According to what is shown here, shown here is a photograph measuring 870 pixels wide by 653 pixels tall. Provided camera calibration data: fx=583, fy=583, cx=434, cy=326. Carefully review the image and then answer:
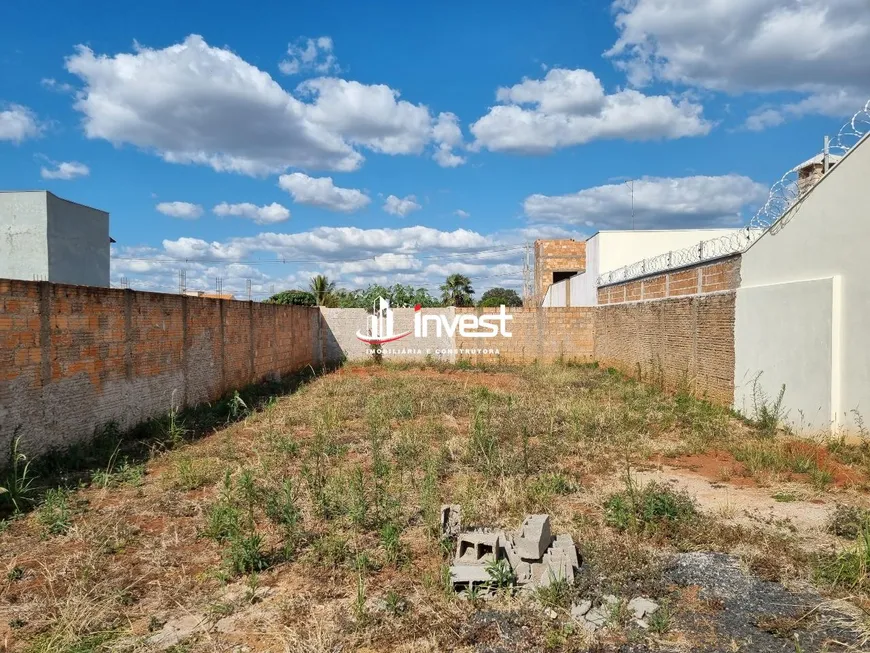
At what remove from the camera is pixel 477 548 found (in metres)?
3.79

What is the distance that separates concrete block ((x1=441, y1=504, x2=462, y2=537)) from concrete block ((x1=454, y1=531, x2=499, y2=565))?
21 centimetres

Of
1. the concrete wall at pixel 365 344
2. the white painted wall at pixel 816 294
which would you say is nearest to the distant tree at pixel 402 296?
the concrete wall at pixel 365 344

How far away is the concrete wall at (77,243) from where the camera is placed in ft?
57.6

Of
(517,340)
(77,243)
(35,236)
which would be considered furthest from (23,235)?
(517,340)

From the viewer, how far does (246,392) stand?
11.3 metres

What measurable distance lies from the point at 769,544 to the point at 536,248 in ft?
79.6

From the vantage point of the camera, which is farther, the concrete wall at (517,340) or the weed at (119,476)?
the concrete wall at (517,340)

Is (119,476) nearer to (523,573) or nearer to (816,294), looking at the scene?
(523,573)

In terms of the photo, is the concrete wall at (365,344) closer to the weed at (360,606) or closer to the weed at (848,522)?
the weed at (848,522)

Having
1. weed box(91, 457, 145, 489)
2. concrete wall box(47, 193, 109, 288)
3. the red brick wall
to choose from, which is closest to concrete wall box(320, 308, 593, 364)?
the red brick wall

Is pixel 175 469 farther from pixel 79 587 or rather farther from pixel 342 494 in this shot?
pixel 79 587

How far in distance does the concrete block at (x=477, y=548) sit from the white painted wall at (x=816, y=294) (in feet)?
17.6

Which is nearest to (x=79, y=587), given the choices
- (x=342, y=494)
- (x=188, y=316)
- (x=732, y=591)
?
(x=342, y=494)

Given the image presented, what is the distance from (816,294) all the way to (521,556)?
5.96 meters
